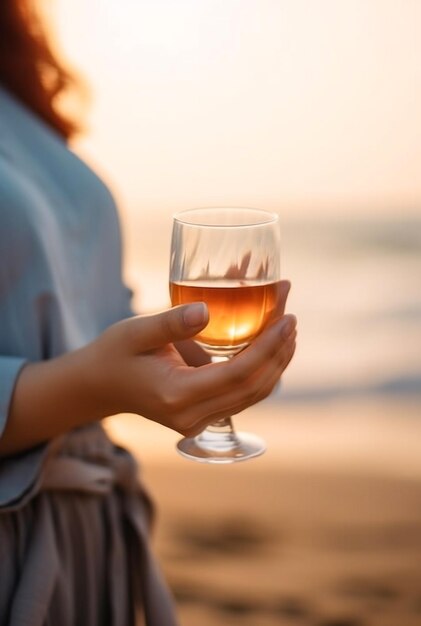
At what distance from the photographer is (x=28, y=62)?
2.28 meters

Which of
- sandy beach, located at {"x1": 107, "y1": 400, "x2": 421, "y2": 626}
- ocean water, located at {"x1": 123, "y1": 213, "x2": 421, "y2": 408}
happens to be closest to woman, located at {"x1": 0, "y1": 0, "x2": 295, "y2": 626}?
ocean water, located at {"x1": 123, "y1": 213, "x2": 421, "y2": 408}

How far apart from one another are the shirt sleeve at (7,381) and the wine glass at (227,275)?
0.30 meters

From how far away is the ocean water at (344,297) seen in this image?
7113 millimetres

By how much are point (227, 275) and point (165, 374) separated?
0.17 metres

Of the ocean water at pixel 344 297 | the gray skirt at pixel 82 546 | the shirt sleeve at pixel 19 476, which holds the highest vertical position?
the shirt sleeve at pixel 19 476

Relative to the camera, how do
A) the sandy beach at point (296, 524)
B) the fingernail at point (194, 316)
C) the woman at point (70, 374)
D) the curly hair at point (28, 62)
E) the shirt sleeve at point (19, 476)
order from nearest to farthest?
1. the fingernail at point (194, 316)
2. the woman at point (70, 374)
3. the shirt sleeve at point (19, 476)
4. the curly hair at point (28, 62)
5. the sandy beach at point (296, 524)

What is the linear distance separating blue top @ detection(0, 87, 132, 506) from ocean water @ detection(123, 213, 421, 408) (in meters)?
0.69

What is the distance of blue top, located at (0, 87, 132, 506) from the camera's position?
1722mm

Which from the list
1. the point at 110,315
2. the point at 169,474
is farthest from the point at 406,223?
the point at 110,315

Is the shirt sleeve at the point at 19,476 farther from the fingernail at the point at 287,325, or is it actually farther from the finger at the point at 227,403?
the fingernail at the point at 287,325

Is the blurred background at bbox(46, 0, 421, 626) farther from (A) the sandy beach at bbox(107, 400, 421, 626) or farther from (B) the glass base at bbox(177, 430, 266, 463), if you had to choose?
(B) the glass base at bbox(177, 430, 266, 463)

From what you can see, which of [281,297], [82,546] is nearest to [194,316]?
[281,297]

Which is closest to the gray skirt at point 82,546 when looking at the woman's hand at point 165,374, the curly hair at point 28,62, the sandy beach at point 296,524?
the woman's hand at point 165,374

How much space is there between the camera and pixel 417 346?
27.0 feet
